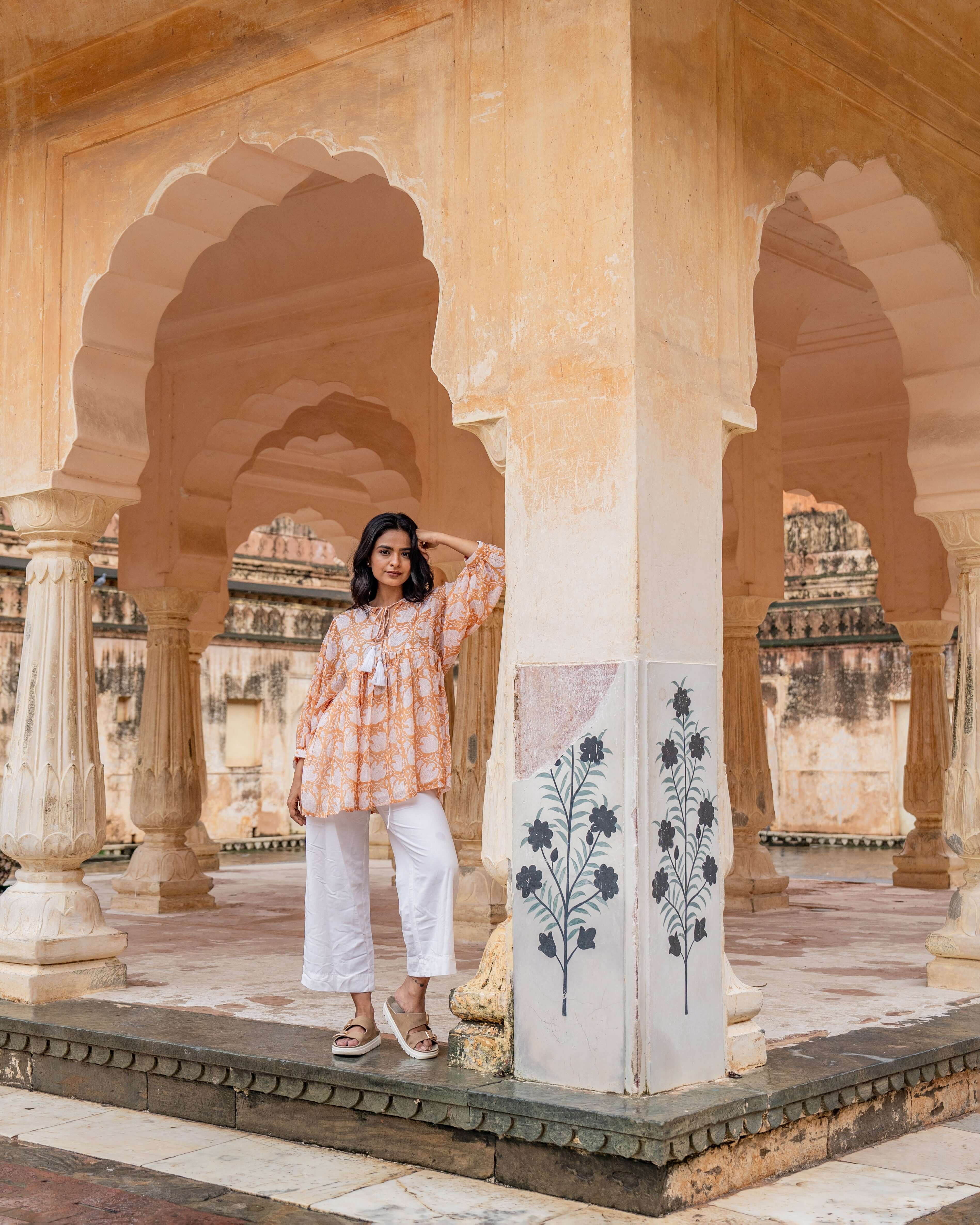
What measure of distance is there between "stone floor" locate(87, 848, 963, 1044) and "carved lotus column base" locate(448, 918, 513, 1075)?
600mm

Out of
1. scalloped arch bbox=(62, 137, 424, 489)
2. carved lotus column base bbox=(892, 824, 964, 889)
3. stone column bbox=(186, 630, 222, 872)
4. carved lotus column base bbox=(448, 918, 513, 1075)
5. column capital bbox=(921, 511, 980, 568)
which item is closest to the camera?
carved lotus column base bbox=(448, 918, 513, 1075)

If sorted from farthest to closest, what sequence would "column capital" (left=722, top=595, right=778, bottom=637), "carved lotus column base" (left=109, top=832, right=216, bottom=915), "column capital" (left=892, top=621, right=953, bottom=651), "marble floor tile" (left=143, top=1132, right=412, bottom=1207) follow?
"column capital" (left=892, top=621, right=953, bottom=651) → "column capital" (left=722, top=595, right=778, bottom=637) → "carved lotus column base" (left=109, top=832, right=216, bottom=915) → "marble floor tile" (left=143, top=1132, right=412, bottom=1207)

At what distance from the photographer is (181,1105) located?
4230mm

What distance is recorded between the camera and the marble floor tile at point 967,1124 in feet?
13.7

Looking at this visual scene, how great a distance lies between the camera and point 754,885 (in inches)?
Result: 333

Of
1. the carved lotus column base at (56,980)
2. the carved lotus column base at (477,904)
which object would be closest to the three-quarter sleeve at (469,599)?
the carved lotus column base at (56,980)

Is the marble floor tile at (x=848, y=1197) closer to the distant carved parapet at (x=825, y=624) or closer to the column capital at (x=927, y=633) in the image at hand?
the column capital at (x=927, y=633)

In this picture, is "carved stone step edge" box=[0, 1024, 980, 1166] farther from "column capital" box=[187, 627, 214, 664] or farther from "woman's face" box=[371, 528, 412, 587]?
"column capital" box=[187, 627, 214, 664]

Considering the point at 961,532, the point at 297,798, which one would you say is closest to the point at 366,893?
the point at 297,798

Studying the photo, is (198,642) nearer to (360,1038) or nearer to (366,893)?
(366,893)

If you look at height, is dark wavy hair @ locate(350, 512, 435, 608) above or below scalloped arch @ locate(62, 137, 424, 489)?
below

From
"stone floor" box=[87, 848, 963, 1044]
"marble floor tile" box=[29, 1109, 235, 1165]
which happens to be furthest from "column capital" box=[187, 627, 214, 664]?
"marble floor tile" box=[29, 1109, 235, 1165]

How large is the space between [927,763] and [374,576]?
748 centimetres

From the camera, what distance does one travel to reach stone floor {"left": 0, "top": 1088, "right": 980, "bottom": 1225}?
3.28m
